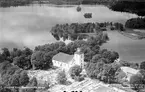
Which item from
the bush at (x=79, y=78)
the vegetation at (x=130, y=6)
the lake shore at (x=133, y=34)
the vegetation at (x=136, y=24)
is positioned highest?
the vegetation at (x=130, y=6)

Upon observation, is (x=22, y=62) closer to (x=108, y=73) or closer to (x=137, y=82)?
(x=108, y=73)

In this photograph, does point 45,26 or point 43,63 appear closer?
point 43,63

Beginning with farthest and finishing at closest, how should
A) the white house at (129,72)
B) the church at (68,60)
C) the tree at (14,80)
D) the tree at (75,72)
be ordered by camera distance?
the church at (68,60) → the white house at (129,72) → the tree at (75,72) → the tree at (14,80)

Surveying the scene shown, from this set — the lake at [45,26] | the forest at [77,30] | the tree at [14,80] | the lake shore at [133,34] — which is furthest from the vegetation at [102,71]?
the lake shore at [133,34]

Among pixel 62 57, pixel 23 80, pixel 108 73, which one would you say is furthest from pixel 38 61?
pixel 108 73

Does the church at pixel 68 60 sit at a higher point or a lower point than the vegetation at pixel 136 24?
lower

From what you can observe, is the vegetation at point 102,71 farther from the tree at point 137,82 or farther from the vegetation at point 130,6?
the vegetation at point 130,6

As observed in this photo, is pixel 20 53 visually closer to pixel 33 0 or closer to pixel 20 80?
pixel 20 80

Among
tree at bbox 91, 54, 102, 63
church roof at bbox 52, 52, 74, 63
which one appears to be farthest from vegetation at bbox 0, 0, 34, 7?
tree at bbox 91, 54, 102, 63
